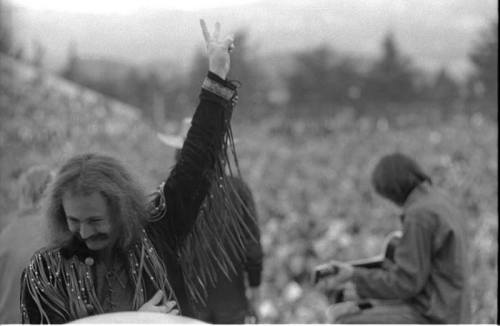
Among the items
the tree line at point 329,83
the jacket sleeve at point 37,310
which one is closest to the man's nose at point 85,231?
the jacket sleeve at point 37,310

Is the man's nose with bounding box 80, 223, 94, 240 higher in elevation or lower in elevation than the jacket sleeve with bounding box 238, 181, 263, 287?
higher

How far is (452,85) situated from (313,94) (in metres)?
6.10

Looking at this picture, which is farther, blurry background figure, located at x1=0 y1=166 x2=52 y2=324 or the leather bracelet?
blurry background figure, located at x1=0 y1=166 x2=52 y2=324

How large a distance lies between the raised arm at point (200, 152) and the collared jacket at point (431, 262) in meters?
1.06

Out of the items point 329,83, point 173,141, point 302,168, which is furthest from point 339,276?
point 329,83

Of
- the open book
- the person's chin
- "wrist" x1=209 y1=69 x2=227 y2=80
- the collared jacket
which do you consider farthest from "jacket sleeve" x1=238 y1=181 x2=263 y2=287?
the person's chin

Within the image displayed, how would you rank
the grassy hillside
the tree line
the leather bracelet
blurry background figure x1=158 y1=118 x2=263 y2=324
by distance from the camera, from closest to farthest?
the leather bracelet → blurry background figure x1=158 y1=118 x2=263 y2=324 → the grassy hillside → the tree line

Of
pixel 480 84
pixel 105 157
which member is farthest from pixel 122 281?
pixel 480 84

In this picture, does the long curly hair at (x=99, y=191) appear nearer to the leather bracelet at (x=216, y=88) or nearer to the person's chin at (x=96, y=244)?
the person's chin at (x=96, y=244)

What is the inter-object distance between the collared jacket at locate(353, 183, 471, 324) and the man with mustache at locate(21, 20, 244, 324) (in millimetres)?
1035

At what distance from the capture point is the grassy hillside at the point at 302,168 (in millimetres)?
5465

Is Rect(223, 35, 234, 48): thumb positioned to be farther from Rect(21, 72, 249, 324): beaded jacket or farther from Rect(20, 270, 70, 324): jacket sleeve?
Rect(20, 270, 70, 324): jacket sleeve

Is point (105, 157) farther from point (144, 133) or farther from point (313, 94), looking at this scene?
point (313, 94)

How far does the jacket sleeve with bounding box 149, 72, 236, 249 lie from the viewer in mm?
1646
